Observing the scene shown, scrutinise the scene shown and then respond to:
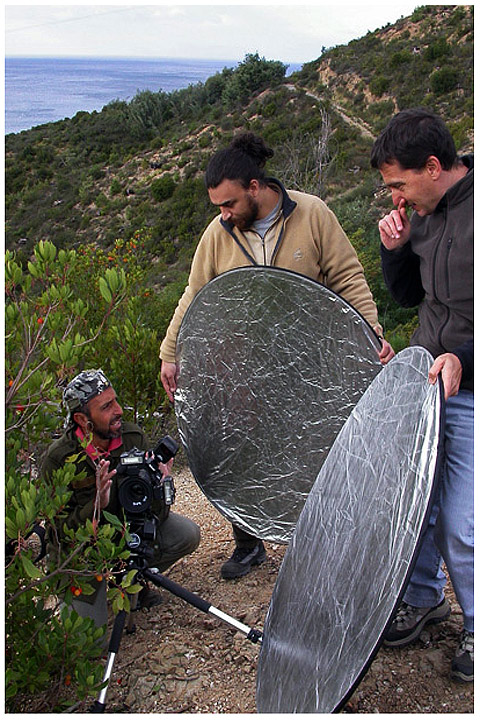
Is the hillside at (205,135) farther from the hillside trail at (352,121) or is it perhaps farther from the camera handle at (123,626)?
the camera handle at (123,626)

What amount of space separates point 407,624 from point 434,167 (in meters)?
1.44

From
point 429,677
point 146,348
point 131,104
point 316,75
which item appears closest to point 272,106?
point 316,75

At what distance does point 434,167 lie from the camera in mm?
1860

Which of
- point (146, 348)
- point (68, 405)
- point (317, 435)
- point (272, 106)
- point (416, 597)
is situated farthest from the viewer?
point (272, 106)

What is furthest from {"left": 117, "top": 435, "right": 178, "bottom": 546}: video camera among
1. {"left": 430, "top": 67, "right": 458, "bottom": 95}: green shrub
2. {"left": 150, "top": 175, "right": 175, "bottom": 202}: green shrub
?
{"left": 150, "top": 175, "right": 175, "bottom": 202}: green shrub

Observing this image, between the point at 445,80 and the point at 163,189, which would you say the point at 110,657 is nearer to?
the point at 445,80

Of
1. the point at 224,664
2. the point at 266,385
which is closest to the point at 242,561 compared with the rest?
the point at 224,664

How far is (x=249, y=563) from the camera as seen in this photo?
296 cm

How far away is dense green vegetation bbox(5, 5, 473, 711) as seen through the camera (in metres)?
2.05

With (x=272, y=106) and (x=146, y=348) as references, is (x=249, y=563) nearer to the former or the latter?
(x=146, y=348)

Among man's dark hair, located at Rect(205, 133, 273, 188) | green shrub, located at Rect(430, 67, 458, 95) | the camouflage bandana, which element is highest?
green shrub, located at Rect(430, 67, 458, 95)

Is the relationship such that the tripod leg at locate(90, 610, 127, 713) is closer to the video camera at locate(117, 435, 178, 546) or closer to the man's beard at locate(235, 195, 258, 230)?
the video camera at locate(117, 435, 178, 546)

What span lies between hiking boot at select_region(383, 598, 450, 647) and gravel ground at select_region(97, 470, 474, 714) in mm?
36
